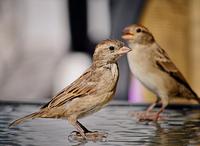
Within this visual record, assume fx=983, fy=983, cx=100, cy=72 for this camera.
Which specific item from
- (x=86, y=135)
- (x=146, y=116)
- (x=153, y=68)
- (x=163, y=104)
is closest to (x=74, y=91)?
(x=86, y=135)

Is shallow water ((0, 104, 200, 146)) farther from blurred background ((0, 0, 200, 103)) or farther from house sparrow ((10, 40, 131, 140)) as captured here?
blurred background ((0, 0, 200, 103))

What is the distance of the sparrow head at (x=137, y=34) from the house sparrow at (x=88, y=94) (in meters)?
1.72

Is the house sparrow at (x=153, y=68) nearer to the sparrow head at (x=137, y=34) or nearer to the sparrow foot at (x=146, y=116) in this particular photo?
the sparrow head at (x=137, y=34)

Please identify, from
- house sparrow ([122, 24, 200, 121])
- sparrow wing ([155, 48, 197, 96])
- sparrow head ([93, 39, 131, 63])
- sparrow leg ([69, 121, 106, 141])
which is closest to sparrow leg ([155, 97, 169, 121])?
house sparrow ([122, 24, 200, 121])

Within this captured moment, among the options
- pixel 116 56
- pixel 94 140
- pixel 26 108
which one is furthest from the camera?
pixel 26 108

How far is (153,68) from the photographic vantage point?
6.70 metres

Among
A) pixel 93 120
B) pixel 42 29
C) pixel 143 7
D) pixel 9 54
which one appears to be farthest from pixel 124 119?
pixel 42 29

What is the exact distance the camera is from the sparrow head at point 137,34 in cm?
669

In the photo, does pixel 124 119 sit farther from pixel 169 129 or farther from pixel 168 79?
pixel 168 79

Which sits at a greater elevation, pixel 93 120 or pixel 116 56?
pixel 116 56

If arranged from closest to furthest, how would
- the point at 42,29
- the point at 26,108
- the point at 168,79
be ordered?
the point at 26,108
the point at 168,79
the point at 42,29

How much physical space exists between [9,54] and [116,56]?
5.47 metres

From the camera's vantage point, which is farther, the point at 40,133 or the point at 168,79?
the point at 168,79

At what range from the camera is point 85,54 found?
35.4 ft
